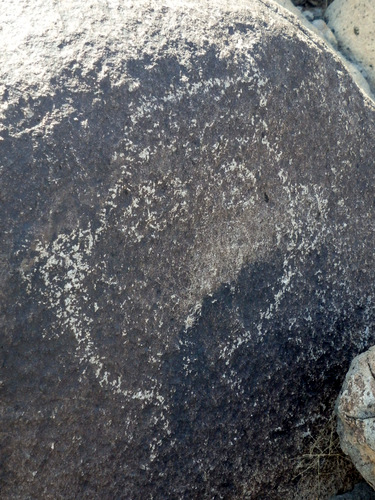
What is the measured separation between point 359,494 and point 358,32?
172 cm

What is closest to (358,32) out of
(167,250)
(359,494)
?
(167,250)

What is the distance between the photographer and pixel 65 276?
1.22 metres

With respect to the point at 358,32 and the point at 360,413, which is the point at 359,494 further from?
the point at 358,32

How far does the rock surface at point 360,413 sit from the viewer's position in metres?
1.37

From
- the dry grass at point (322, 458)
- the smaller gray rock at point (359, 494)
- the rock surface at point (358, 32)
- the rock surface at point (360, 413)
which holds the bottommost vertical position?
the smaller gray rock at point (359, 494)

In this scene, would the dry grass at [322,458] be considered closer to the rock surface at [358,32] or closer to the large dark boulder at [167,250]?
the large dark boulder at [167,250]

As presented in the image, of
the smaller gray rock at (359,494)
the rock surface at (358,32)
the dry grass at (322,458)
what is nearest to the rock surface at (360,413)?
the dry grass at (322,458)

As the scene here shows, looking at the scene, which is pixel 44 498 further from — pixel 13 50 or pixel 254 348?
pixel 13 50

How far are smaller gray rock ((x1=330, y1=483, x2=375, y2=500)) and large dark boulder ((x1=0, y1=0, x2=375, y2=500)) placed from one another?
13 cm

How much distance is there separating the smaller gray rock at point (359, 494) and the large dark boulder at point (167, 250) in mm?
127

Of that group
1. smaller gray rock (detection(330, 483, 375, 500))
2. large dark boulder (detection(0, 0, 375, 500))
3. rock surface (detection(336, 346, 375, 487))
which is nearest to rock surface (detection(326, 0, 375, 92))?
large dark boulder (detection(0, 0, 375, 500))

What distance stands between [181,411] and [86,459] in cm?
22

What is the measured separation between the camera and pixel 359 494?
1.58 m

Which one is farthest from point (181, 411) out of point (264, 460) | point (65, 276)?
point (65, 276)
